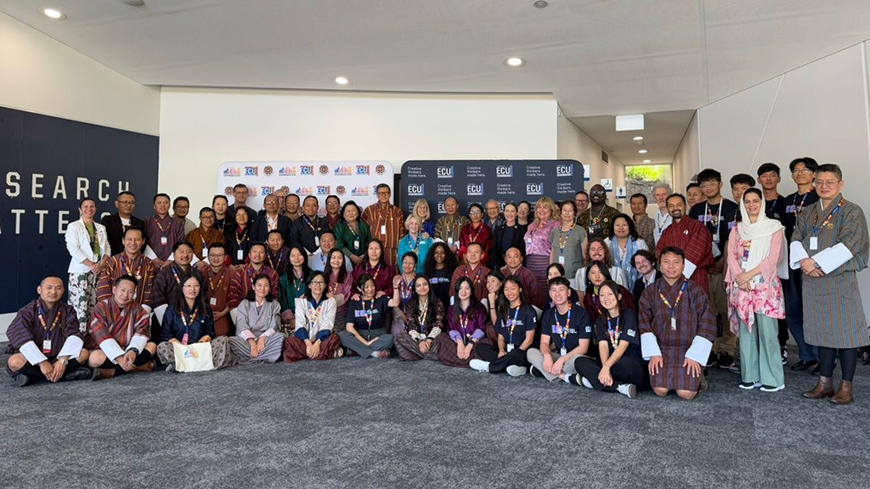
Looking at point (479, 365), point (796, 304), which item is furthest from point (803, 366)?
point (479, 365)

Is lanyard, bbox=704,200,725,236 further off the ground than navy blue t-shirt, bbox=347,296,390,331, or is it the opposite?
lanyard, bbox=704,200,725,236

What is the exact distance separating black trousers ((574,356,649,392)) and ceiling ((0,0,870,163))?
10.6ft

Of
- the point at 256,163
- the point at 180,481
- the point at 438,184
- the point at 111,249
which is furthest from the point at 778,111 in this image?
the point at 111,249

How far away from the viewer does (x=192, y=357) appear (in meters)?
4.46

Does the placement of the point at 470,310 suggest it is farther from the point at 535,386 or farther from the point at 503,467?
the point at 503,467

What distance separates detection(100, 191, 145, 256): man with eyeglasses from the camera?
5.74m

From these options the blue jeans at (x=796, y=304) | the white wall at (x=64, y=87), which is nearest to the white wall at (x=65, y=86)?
the white wall at (x=64, y=87)

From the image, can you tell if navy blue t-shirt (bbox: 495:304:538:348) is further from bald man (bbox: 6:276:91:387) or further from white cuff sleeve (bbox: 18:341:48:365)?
white cuff sleeve (bbox: 18:341:48:365)

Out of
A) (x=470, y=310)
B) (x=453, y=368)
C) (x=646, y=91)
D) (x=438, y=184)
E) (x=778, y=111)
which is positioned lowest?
(x=453, y=368)

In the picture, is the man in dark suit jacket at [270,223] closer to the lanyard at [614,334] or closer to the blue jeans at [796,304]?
the lanyard at [614,334]

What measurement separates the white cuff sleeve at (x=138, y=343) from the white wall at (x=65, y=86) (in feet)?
11.8

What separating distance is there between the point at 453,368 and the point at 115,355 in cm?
271

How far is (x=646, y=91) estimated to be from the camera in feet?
25.2

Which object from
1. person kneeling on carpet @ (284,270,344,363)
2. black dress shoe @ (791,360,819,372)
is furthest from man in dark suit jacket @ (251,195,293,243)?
black dress shoe @ (791,360,819,372)
